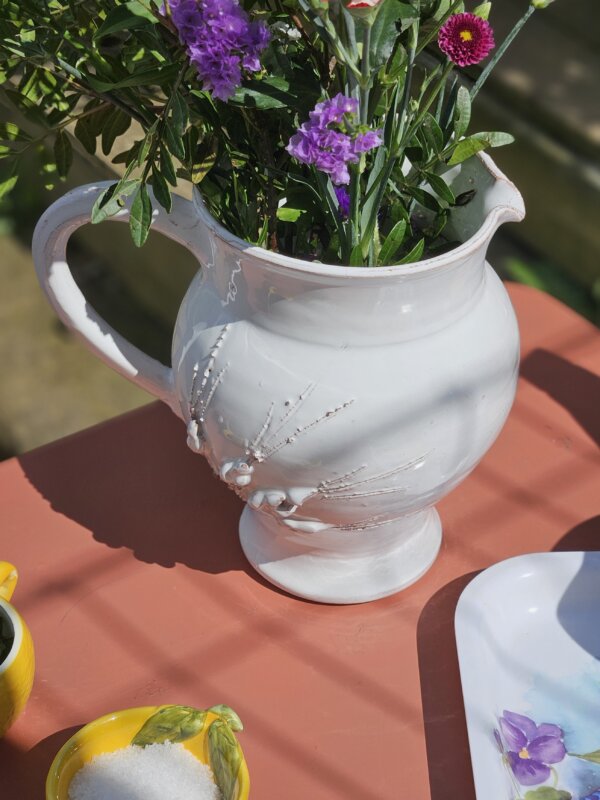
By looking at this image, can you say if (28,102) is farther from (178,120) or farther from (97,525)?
(97,525)

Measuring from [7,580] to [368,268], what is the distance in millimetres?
350

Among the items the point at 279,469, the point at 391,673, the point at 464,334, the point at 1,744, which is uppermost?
the point at 464,334

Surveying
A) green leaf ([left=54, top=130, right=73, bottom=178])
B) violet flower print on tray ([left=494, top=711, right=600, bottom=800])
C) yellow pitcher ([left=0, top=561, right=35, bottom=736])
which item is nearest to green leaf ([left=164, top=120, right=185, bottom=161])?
green leaf ([left=54, top=130, right=73, bottom=178])

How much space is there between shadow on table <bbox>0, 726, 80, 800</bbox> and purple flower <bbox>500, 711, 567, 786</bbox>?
0.30 m

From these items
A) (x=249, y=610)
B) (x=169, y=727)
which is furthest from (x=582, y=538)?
A: (x=169, y=727)

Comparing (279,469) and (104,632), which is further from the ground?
(279,469)

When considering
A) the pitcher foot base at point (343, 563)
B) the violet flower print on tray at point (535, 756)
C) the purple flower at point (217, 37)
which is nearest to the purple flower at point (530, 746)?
the violet flower print on tray at point (535, 756)

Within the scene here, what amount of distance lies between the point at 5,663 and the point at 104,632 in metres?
0.13

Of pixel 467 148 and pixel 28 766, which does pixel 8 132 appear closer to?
pixel 467 148

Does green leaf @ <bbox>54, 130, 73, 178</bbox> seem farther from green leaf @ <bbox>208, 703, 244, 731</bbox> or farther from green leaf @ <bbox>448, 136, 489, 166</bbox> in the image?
green leaf @ <bbox>208, 703, 244, 731</bbox>

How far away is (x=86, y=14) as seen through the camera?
0.67 metres

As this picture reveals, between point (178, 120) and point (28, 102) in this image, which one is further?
point (28, 102)

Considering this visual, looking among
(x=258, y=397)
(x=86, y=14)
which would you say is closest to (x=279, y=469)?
(x=258, y=397)

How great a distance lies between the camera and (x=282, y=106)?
597mm
